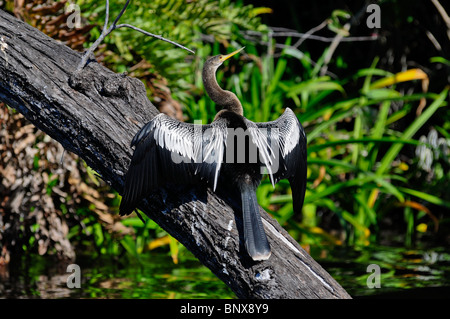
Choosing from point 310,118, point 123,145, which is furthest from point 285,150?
point 310,118

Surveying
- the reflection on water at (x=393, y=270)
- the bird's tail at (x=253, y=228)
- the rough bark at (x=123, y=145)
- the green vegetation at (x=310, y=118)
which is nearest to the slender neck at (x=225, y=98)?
the rough bark at (x=123, y=145)

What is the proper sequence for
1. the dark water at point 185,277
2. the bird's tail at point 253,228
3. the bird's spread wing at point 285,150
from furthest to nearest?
the dark water at point 185,277
the bird's spread wing at point 285,150
the bird's tail at point 253,228

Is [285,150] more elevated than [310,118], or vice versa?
[310,118]

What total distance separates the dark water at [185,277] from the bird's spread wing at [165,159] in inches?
59.3

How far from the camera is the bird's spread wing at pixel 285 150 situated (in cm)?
236

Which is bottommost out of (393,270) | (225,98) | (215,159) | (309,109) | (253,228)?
(393,270)

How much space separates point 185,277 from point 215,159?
201 cm

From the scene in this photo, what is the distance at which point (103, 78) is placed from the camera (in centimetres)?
238

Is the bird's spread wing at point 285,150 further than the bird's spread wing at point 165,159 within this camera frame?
Yes

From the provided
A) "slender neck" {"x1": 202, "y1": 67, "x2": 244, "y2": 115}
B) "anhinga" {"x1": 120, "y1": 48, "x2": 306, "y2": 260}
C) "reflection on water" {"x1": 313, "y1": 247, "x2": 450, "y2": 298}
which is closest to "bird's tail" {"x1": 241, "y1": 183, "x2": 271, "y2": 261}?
"anhinga" {"x1": 120, "y1": 48, "x2": 306, "y2": 260}

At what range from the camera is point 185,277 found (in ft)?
13.3

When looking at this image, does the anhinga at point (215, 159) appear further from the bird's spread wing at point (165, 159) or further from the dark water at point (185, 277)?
the dark water at point (185, 277)

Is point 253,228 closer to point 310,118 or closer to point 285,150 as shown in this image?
point 285,150
